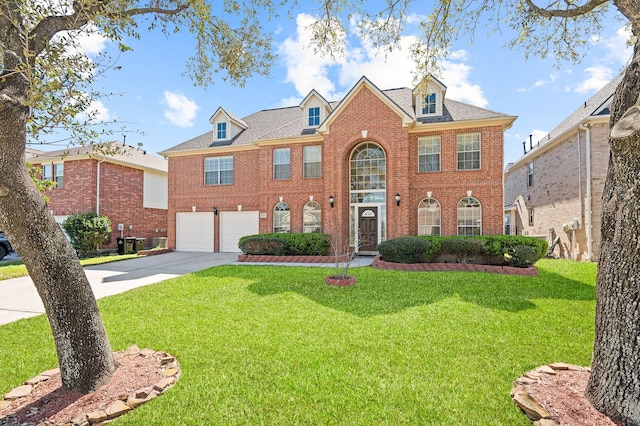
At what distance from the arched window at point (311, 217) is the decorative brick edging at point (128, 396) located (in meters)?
11.5

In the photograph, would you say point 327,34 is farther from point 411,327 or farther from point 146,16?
point 411,327

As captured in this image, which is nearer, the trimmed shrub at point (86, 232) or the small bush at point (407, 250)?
the small bush at point (407, 250)

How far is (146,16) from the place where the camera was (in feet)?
16.5

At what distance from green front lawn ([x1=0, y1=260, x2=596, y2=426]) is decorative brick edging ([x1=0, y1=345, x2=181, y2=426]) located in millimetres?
124

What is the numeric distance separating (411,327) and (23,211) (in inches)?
205

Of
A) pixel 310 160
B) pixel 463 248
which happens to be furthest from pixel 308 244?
pixel 463 248

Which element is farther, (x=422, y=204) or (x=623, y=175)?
(x=422, y=204)

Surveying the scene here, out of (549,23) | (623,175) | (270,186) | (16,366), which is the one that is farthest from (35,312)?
(549,23)

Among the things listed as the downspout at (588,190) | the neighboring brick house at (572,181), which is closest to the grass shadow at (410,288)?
the downspout at (588,190)

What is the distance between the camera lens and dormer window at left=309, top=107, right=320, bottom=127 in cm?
1620

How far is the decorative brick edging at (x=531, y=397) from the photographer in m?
2.75

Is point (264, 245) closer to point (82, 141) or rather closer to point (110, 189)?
point (82, 141)

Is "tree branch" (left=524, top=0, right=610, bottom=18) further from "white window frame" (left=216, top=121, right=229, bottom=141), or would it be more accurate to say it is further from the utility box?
the utility box

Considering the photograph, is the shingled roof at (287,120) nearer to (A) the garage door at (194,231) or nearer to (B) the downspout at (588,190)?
(B) the downspout at (588,190)
